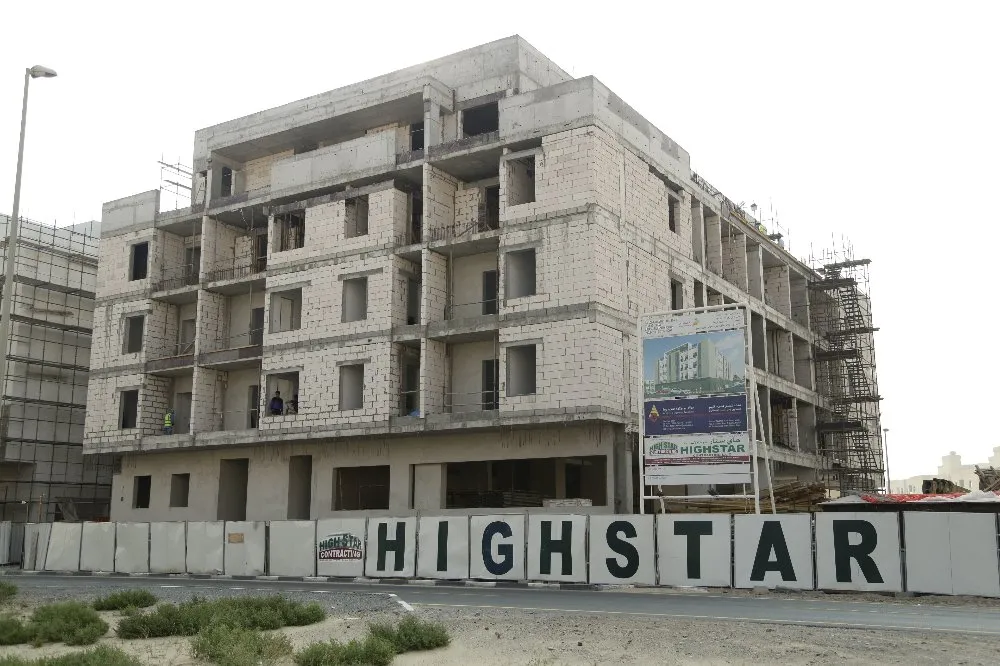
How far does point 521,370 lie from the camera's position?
35.9 m

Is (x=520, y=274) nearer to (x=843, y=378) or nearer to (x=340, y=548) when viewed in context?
(x=340, y=548)

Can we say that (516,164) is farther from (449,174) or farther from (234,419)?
(234,419)

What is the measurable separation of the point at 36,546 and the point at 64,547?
6.55 feet

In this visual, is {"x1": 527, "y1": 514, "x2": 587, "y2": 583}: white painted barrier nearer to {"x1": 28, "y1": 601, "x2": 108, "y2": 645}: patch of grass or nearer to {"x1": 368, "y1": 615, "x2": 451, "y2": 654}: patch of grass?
{"x1": 368, "y1": 615, "x2": 451, "y2": 654}: patch of grass

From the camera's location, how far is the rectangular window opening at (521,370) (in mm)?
35438

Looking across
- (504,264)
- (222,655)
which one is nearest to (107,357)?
(504,264)

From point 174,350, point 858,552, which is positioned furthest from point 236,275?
point 858,552

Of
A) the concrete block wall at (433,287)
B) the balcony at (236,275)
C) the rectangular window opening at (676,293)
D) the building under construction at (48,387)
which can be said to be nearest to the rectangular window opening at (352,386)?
the concrete block wall at (433,287)

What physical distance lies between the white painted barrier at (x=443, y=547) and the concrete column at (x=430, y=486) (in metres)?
10.3

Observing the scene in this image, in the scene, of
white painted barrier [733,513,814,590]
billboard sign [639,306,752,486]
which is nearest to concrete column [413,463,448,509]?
billboard sign [639,306,752,486]

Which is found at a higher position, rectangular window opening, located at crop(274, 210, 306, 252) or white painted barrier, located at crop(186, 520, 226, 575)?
rectangular window opening, located at crop(274, 210, 306, 252)

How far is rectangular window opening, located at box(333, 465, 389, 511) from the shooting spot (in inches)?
1654

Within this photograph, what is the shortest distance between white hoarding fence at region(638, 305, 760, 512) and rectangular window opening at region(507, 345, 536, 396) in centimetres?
899

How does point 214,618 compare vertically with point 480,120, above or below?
below
